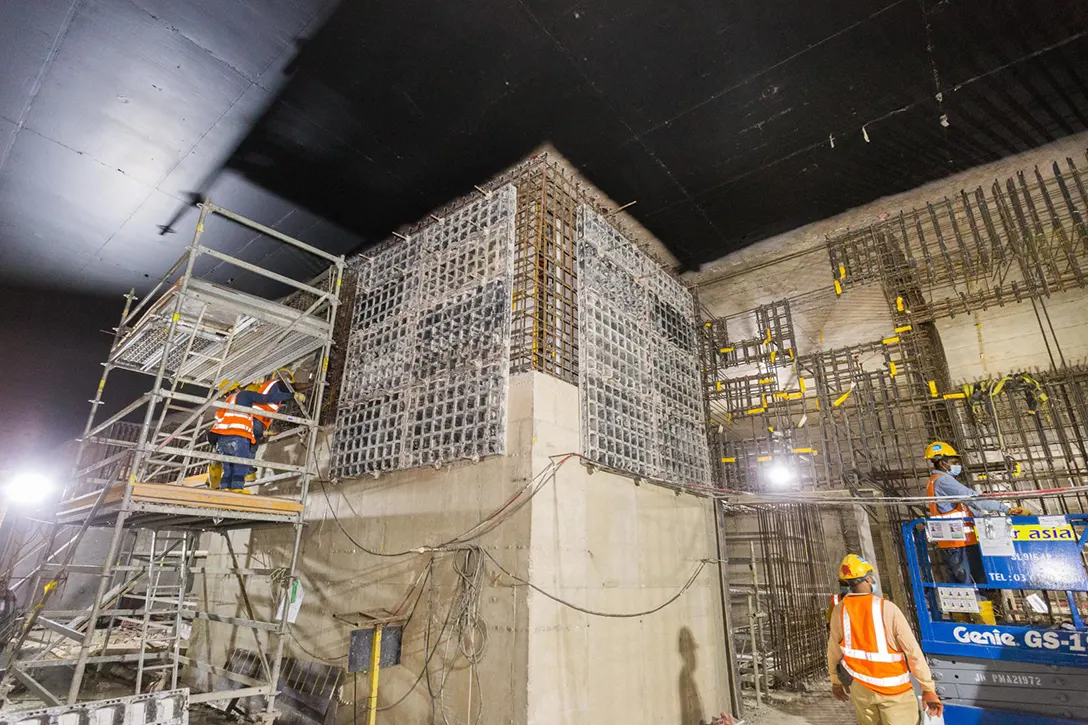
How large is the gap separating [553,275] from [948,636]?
5732mm

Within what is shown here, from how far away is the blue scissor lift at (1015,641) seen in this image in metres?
4.57

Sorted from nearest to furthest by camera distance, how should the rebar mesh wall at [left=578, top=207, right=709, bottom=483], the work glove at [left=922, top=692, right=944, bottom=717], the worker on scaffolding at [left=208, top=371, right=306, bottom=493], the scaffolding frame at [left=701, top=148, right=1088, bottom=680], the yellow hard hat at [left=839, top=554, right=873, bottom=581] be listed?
1. the work glove at [left=922, top=692, right=944, bottom=717]
2. the yellow hard hat at [left=839, top=554, right=873, bottom=581]
3. the rebar mesh wall at [left=578, top=207, right=709, bottom=483]
4. the worker on scaffolding at [left=208, top=371, right=306, bottom=493]
5. the scaffolding frame at [left=701, top=148, right=1088, bottom=680]

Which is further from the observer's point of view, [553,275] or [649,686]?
[553,275]

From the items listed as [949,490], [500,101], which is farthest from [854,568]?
[500,101]

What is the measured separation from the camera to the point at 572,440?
5.96 m

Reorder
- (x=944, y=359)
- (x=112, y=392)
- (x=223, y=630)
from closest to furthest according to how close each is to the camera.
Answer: (x=223, y=630), (x=944, y=359), (x=112, y=392)

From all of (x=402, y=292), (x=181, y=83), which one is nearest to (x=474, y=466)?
(x=402, y=292)

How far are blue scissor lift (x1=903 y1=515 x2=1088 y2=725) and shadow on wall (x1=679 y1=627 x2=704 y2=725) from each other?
2759 mm

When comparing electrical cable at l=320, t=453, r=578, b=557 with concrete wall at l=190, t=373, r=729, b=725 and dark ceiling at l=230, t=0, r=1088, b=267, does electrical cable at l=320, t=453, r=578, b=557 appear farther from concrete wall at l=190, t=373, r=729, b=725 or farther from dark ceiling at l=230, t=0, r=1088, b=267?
dark ceiling at l=230, t=0, r=1088, b=267

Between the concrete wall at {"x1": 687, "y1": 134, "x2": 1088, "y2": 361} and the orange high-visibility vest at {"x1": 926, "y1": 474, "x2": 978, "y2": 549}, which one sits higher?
the concrete wall at {"x1": 687, "y1": 134, "x2": 1088, "y2": 361}

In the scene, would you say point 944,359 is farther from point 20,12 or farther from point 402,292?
point 20,12

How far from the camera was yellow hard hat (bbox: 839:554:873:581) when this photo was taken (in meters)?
4.91

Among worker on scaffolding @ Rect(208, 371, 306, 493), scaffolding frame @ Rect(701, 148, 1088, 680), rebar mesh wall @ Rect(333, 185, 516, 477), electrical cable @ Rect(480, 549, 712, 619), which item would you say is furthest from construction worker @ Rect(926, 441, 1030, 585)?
worker on scaffolding @ Rect(208, 371, 306, 493)

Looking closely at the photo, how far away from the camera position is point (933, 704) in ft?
14.4
